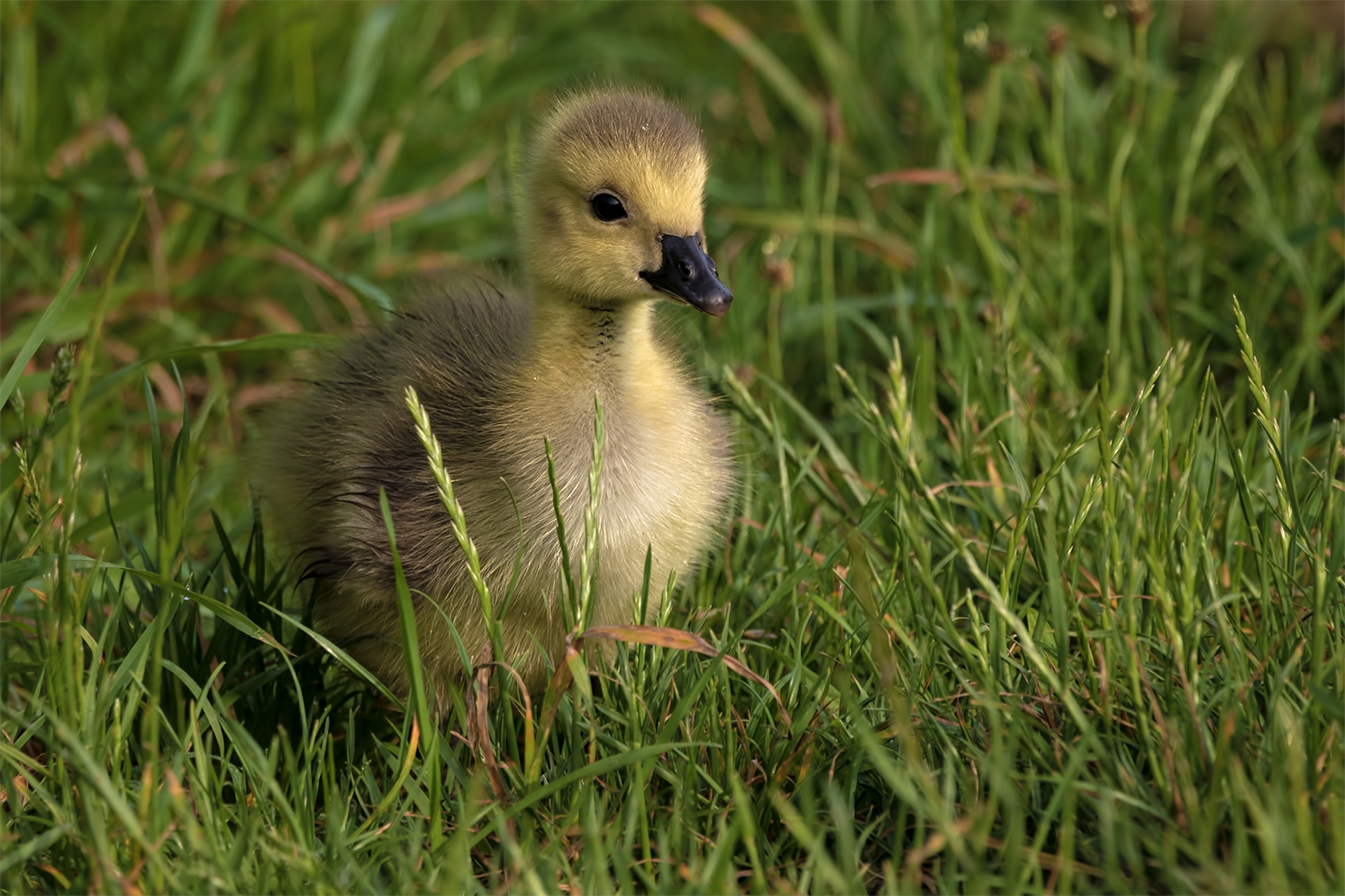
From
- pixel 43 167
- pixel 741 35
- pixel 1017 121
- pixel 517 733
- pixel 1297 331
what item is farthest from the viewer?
pixel 741 35

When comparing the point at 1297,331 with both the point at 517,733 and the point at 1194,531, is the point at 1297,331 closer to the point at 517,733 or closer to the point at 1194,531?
the point at 1194,531

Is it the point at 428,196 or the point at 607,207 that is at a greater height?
the point at 607,207

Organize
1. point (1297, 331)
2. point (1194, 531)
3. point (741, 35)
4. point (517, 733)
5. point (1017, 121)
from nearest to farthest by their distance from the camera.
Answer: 1. point (1194, 531)
2. point (517, 733)
3. point (1297, 331)
4. point (1017, 121)
5. point (741, 35)

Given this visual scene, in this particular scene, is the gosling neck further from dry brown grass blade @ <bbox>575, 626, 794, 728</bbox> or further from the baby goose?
dry brown grass blade @ <bbox>575, 626, 794, 728</bbox>

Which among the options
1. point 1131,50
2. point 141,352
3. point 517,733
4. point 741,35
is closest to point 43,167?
point 141,352

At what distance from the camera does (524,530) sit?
283cm

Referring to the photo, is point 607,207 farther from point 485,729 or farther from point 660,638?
point 485,729

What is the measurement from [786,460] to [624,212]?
869 millimetres

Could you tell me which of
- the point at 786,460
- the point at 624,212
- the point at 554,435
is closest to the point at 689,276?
the point at 624,212

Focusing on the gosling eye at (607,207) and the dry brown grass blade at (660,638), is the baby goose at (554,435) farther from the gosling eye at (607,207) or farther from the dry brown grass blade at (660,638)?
the dry brown grass blade at (660,638)

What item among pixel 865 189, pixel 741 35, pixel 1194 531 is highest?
pixel 741 35

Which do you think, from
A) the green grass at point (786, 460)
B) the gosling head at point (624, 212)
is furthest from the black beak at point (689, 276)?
the green grass at point (786, 460)

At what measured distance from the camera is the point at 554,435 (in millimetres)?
2869

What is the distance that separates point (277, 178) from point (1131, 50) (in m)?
2.71
